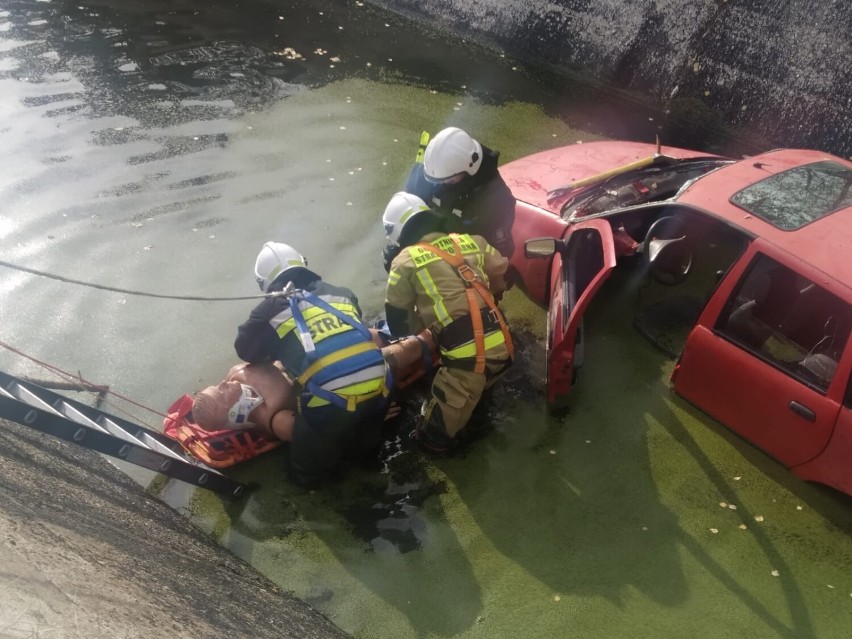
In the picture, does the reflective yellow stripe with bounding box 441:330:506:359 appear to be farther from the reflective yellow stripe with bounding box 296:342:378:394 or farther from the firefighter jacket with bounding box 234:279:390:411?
the reflective yellow stripe with bounding box 296:342:378:394

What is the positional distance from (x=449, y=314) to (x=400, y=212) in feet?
2.63

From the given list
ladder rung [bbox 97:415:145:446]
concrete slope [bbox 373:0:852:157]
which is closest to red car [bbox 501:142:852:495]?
ladder rung [bbox 97:415:145:446]

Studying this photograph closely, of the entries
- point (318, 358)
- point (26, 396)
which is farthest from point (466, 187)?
point (26, 396)

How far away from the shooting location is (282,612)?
344cm

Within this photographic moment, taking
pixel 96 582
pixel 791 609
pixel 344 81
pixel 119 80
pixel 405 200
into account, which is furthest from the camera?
pixel 344 81

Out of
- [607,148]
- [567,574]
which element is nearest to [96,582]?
[567,574]

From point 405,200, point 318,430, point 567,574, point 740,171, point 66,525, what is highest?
point 740,171

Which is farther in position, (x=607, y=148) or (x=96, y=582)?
(x=607, y=148)

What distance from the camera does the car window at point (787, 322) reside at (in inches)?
159

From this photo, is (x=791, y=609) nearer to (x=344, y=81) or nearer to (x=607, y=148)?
(x=607, y=148)

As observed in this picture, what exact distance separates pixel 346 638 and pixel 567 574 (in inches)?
48.5

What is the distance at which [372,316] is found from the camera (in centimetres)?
552

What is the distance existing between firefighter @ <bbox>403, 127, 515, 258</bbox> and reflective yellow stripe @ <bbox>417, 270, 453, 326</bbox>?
671 millimetres

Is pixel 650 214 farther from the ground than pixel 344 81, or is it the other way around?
pixel 650 214
